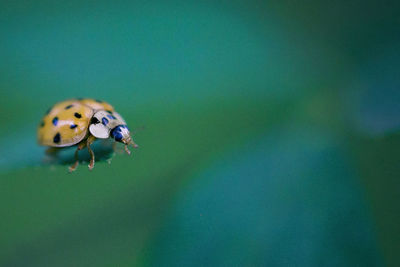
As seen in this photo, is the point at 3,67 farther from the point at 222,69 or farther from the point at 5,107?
the point at 222,69

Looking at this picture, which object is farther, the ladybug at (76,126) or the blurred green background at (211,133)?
the ladybug at (76,126)

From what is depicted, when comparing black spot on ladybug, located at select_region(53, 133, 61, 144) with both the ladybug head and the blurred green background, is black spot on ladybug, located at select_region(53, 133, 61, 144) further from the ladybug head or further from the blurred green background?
the ladybug head

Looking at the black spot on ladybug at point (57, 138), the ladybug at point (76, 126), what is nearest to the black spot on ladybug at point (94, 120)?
the ladybug at point (76, 126)

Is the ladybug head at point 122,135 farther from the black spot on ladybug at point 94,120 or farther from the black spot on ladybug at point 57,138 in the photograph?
the black spot on ladybug at point 57,138

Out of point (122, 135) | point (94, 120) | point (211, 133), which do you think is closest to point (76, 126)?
point (94, 120)

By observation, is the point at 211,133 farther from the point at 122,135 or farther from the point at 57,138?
the point at 57,138

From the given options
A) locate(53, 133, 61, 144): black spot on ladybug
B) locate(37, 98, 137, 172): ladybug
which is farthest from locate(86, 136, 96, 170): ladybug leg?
locate(53, 133, 61, 144): black spot on ladybug
